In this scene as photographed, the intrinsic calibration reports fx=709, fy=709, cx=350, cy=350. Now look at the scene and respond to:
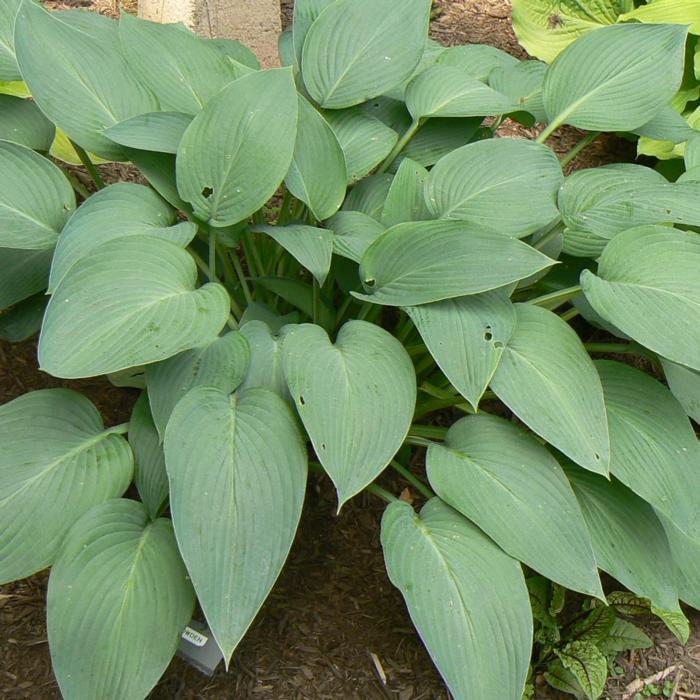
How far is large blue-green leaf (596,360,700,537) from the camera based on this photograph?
50.5 inches

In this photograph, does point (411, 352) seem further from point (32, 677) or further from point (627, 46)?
point (32, 677)

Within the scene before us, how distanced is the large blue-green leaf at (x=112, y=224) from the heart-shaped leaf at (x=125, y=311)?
54 mm

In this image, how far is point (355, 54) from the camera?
1.62 meters

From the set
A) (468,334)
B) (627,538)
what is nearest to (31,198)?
(468,334)

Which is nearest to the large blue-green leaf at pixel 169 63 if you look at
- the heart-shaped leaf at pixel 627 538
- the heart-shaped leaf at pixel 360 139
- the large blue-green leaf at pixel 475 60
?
the heart-shaped leaf at pixel 360 139

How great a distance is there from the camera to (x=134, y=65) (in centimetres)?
150

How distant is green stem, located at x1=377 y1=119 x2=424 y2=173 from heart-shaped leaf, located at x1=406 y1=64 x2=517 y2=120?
4 centimetres

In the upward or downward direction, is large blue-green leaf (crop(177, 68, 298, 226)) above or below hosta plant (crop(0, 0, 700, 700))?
above

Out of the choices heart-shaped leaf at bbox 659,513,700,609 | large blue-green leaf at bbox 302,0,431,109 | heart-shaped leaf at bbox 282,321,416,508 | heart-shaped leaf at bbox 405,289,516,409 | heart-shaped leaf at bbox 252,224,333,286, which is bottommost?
heart-shaped leaf at bbox 659,513,700,609

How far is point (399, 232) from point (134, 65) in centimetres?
69

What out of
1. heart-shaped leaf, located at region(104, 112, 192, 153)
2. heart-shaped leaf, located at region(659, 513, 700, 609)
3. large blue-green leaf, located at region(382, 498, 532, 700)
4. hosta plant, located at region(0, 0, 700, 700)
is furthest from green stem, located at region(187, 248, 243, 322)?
heart-shaped leaf, located at region(659, 513, 700, 609)

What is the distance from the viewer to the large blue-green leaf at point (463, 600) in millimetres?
1101

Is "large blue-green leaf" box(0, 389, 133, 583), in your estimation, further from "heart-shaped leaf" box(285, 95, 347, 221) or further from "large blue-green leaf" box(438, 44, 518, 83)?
"large blue-green leaf" box(438, 44, 518, 83)

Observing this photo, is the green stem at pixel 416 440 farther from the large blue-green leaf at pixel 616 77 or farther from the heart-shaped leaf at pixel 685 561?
the large blue-green leaf at pixel 616 77
